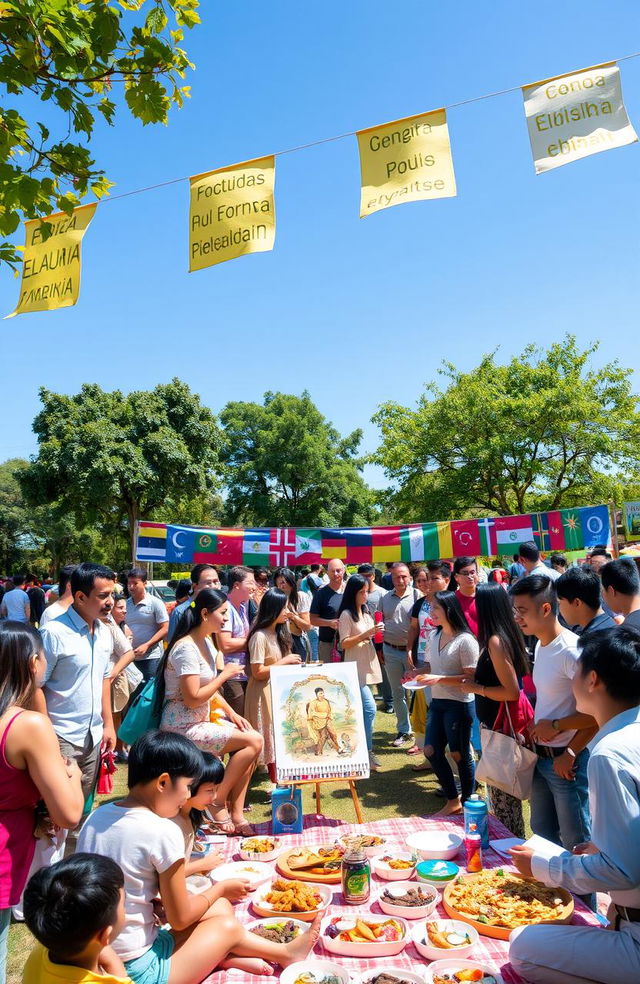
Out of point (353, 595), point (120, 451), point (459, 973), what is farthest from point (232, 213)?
point (120, 451)

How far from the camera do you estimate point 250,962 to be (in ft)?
9.12

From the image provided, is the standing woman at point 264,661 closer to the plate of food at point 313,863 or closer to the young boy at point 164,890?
the plate of food at point 313,863

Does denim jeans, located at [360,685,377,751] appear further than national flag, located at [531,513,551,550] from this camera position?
No

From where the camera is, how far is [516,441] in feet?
75.0

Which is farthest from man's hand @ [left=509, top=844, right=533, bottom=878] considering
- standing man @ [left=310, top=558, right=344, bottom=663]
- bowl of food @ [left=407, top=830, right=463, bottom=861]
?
standing man @ [left=310, top=558, right=344, bottom=663]

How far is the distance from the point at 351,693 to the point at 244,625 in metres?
2.07

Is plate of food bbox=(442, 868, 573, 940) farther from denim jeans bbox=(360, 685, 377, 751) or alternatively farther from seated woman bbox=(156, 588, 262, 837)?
denim jeans bbox=(360, 685, 377, 751)

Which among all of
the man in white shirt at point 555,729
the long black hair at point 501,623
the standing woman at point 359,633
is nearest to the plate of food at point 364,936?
the man in white shirt at point 555,729

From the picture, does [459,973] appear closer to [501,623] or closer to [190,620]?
[501,623]

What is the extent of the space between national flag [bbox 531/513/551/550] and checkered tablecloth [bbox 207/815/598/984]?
7322 mm

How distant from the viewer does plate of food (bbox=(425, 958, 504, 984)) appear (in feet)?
8.29

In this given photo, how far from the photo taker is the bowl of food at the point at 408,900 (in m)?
3.07

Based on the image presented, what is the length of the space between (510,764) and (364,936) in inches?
54.4

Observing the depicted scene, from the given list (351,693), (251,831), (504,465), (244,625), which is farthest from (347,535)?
(504,465)
